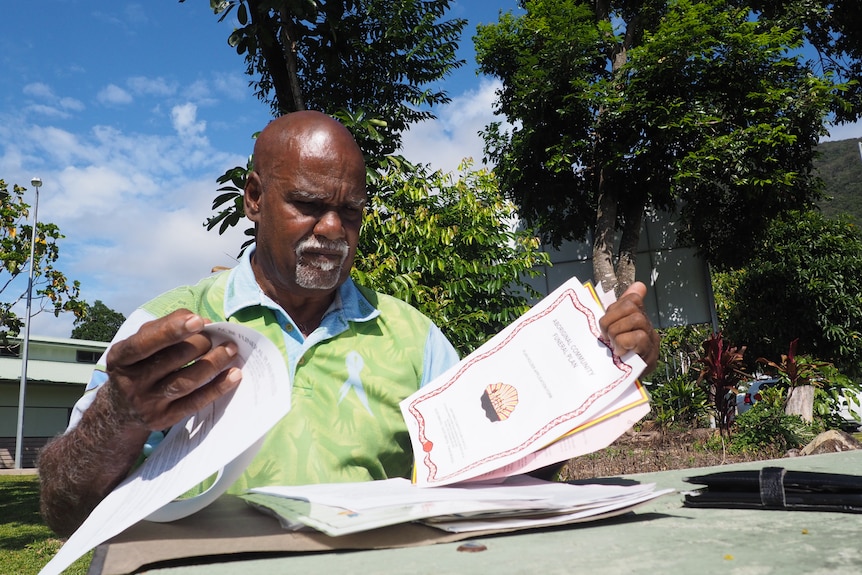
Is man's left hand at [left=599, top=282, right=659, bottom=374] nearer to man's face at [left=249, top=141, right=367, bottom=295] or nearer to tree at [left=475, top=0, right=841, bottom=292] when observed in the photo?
man's face at [left=249, top=141, right=367, bottom=295]

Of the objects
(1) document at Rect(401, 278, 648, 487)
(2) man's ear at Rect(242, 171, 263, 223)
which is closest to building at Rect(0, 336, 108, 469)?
(2) man's ear at Rect(242, 171, 263, 223)

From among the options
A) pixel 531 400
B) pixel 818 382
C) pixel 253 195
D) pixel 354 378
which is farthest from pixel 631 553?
pixel 818 382

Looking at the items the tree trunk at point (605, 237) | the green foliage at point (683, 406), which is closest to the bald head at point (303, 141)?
the green foliage at point (683, 406)

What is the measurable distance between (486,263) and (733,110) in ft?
23.4

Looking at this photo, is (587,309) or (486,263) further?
(486,263)

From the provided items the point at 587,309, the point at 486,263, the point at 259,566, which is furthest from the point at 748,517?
the point at 486,263

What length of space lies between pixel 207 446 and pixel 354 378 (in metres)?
0.70

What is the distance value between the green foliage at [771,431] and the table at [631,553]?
6.57m

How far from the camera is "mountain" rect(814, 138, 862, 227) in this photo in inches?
1951

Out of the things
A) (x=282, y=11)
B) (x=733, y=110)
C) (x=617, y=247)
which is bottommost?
(x=617, y=247)

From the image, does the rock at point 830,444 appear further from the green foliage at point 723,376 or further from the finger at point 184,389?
the finger at point 184,389

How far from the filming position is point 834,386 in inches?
348

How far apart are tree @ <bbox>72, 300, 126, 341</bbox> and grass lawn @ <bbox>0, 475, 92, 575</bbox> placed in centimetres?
5113

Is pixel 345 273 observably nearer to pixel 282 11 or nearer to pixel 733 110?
pixel 282 11
